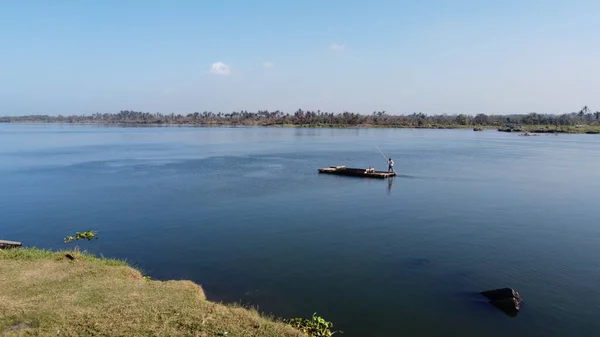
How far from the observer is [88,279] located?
12281mm

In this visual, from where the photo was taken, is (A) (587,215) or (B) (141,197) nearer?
(A) (587,215)

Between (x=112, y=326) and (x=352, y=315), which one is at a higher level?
(x=112, y=326)

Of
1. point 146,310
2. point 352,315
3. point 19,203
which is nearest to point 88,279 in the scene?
point 146,310

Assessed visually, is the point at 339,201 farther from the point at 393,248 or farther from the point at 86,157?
the point at 86,157

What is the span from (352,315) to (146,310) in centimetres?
586

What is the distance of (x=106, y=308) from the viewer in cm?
1010

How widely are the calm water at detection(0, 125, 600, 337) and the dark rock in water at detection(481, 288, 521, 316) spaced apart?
0.33 meters

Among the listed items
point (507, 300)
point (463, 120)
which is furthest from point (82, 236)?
point (463, 120)

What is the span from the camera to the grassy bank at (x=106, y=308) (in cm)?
917

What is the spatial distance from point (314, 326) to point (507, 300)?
6.26m

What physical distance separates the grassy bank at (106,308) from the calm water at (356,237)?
7.33 ft

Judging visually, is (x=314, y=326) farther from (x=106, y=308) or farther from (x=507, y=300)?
(x=507, y=300)

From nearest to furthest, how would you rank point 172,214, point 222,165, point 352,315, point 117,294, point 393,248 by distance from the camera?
point 117,294, point 352,315, point 393,248, point 172,214, point 222,165

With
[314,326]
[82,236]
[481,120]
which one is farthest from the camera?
[481,120]
